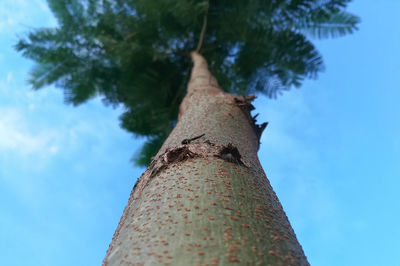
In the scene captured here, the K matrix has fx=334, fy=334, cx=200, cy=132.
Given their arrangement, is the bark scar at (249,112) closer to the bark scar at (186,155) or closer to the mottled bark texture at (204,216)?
the mottled bark texture at (204,216)

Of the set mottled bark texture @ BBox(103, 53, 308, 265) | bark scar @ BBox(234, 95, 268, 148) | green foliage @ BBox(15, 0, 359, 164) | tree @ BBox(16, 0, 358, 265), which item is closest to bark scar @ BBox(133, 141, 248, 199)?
mottled bark texture @ BBox(103, 53, 308, 265)

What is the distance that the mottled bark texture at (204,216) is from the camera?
782 millimetres

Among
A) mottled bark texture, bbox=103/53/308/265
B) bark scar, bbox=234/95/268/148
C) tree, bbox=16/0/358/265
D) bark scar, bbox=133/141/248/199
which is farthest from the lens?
tree, bbox=16/0/358/265

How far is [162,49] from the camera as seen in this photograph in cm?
532

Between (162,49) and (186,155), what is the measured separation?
427cm

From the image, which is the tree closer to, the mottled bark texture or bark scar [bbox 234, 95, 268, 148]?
bark scar [bbox 234, 95, 268, 148]

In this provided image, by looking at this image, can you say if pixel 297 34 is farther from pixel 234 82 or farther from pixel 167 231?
pixel 167 231

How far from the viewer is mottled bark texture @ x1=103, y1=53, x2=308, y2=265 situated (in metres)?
0.78

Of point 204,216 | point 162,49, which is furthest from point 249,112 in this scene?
point 162,49

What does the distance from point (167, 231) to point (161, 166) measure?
459 millimetres

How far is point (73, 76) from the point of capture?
219 inches

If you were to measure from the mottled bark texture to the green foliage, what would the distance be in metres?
3.62

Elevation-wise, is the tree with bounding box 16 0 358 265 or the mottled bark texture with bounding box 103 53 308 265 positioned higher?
the tree with bounding box 16 0 358 265

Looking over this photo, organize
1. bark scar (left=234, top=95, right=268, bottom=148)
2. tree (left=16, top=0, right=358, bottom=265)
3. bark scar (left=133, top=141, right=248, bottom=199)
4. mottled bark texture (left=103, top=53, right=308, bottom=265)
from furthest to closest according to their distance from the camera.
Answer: tree (left=16, top=0, right=358, bottom=265)
bark scar (left=234, top=95, right=268, bottom=148)
bark scar (left=133, top=141, right=248, bottom=199)
mottled bark texture (left=103, top=53, right=308, bottom=265)
